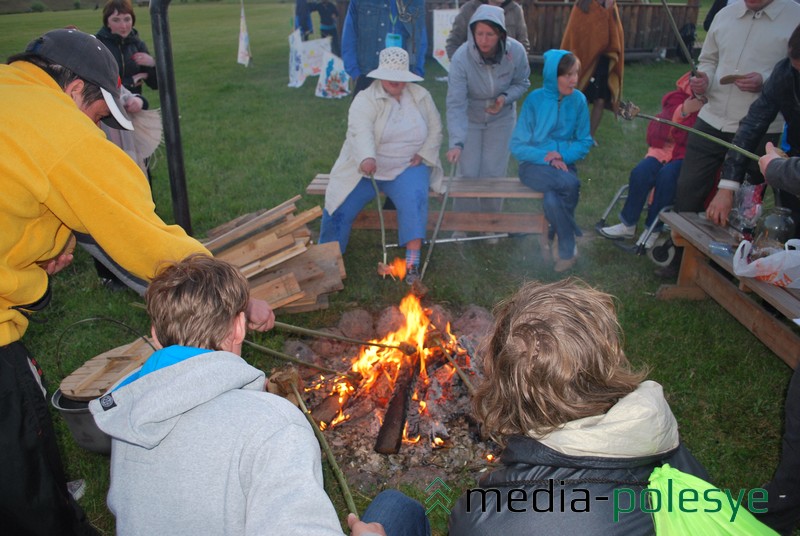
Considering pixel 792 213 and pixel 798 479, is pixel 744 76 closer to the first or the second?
pixel 792 213

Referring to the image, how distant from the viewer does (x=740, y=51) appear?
4.95 metres

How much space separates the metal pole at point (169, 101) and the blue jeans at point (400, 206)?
1.35 m

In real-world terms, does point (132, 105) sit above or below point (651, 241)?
above

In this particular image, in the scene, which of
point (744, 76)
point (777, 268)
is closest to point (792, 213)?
point (777, 268)

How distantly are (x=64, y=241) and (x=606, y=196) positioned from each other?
622 cm

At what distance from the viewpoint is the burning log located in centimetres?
354

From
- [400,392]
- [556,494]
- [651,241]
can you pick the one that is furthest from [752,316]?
[556,494]

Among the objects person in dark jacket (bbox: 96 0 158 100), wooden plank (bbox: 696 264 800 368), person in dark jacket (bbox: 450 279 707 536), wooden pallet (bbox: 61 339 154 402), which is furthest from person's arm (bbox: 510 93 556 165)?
person in dark jacket (bbox: 450 279 707 536)

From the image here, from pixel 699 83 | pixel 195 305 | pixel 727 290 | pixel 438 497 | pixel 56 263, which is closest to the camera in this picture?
pixel 195 305

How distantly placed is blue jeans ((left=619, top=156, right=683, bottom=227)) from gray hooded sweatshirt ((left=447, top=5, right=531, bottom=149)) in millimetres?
1460

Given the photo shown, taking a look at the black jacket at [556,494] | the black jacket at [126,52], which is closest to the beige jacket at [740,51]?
the black jacket at [556,494]

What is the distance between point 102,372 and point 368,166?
2697mm

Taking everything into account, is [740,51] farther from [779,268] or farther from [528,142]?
[779,268]

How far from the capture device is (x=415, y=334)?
431 centimetres
